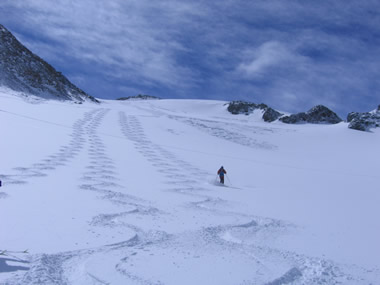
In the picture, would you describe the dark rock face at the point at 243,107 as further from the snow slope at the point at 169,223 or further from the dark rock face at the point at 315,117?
the snow slope at the point at 169,223

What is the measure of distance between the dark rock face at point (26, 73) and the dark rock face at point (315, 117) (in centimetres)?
2871

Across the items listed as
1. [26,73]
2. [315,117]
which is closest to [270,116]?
[315,117]

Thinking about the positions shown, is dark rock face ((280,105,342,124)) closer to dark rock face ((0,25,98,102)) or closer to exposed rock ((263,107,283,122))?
Result: exposed rock ((263,107,283,122))

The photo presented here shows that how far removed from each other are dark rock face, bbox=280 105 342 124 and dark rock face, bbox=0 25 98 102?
94.2 ft

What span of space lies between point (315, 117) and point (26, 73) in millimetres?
37633

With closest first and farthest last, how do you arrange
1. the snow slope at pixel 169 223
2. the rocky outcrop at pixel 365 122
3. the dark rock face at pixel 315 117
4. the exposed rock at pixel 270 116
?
the snow slope at pixel 169 223
the rocky outcrop at pixel 365 122
the dark rock face at pixel 315 117
the exposed rock at pixel 270 116

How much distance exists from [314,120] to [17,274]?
4148cm

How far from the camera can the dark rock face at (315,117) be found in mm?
40344

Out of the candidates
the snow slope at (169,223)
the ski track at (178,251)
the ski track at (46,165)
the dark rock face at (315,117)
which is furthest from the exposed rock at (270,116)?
the ski track at (178,251)

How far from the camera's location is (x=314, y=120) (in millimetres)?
40312

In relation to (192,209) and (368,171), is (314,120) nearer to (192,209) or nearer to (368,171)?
(368,171)

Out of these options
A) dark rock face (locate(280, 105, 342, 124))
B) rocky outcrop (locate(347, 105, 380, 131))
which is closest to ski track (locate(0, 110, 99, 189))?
rocky outcrop (locate(347, 105, 380, 131))

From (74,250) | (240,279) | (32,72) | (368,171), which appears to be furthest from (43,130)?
(32,72)

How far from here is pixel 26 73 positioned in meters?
41.3
